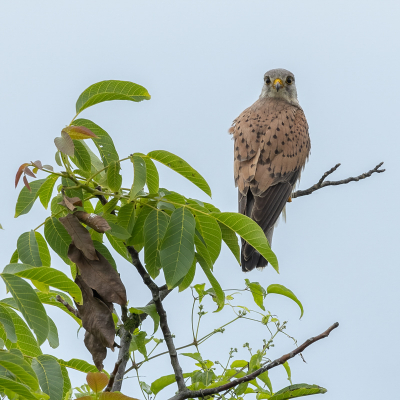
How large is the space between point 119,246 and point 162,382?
538 millimetres

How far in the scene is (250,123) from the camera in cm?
477

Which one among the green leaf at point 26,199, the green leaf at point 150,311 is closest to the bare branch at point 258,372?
the green leaf at point 150,311

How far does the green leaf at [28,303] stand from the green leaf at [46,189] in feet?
1.58

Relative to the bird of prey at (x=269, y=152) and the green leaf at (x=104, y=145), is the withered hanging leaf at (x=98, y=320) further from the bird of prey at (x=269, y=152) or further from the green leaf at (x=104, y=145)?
the bird of prey at (x=269, y=152)

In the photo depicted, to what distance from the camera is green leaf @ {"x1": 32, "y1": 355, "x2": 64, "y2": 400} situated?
1321 millimetres

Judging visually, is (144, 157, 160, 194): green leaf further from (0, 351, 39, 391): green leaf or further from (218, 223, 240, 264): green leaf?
(0, 351, 39, 391): green leaf

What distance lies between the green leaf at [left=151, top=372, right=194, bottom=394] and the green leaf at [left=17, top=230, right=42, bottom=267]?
2.23ft

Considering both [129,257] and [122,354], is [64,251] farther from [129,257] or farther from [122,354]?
[122,354]

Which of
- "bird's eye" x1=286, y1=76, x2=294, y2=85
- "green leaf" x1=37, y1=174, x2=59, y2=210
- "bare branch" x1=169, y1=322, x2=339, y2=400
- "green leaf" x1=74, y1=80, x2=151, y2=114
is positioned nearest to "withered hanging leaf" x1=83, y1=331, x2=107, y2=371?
"bare branch" x1=169, y1=322, x2=339, y2=400

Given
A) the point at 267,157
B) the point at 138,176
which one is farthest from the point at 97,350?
the point at 267,157

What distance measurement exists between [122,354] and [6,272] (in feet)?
1.98

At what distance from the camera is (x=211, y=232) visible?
5.35 ft

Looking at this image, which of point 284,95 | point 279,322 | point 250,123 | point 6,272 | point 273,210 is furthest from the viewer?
point 284,95

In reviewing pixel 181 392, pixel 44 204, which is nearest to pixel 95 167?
pixel 44 204
